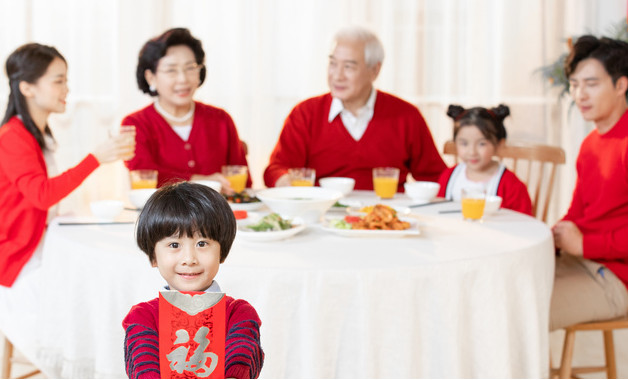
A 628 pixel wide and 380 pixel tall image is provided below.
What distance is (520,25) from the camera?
4703 mm

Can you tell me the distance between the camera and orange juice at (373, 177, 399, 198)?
2587 millimetres

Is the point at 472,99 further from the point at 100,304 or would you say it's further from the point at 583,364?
the point at 100,304

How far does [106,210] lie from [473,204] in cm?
106

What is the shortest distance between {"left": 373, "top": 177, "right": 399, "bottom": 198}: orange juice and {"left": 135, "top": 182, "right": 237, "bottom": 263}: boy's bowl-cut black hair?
1.54 metres

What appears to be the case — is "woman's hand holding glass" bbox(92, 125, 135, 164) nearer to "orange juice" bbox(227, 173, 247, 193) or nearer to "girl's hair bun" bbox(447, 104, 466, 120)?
"orange juice" bbox(227, 173, 247, 193)

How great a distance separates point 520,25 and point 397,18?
2.54 ft

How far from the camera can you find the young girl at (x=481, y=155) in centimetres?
274

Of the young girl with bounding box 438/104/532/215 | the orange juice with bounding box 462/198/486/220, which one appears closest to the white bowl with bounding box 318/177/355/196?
the young girl with bounding box 438/104/532/215

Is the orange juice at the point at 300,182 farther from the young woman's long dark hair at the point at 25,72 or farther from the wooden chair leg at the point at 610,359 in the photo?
the wooden chair leg at the point at 610,359

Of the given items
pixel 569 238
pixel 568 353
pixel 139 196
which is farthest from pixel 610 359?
pixel 139 196

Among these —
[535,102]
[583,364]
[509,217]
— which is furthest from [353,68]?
[535,102]

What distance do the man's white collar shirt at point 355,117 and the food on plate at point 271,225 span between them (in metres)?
1.33

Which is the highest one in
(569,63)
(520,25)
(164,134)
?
(520,25)

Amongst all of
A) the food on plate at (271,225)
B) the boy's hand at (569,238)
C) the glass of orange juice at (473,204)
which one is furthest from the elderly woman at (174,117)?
the boy's hand at (569,238)
